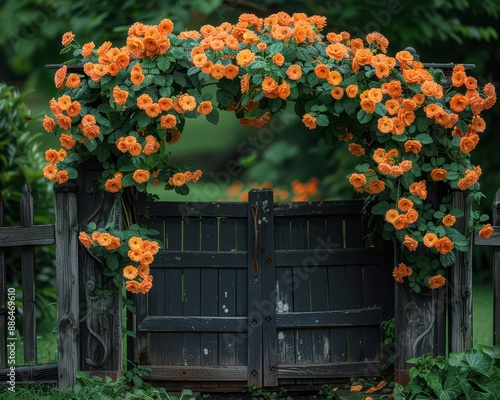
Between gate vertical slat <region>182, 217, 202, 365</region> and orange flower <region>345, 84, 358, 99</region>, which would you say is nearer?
orange flower <region>345, 84, 358, 99</region>

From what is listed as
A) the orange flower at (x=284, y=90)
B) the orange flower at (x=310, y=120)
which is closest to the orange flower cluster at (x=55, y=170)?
the orange flower at (x=284, y=90)

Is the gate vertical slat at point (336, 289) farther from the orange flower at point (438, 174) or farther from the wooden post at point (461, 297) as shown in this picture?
the orange flower at point (438, 174)

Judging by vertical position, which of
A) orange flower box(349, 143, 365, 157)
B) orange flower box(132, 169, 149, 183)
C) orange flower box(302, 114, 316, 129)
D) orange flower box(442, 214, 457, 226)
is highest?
orange flower box(302, 114, 316, 129)

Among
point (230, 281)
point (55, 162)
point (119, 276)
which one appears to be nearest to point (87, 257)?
point (119, 276)

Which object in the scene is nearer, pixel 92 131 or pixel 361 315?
pixel 92 131

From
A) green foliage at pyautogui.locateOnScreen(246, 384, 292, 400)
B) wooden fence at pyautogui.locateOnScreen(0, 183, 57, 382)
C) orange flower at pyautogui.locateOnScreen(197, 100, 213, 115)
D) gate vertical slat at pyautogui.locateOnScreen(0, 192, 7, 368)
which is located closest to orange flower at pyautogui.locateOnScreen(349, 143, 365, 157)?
orange flower at pyautogui.locateOnScreen(197, 100, 213, 115)

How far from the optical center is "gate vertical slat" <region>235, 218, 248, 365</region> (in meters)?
5.60

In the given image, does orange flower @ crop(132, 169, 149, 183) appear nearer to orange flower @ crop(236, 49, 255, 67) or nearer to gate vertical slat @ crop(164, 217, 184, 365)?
gate vertical slat @ crop(164, 217, 184, 365)

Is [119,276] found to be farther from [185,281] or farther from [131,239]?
[185,281]

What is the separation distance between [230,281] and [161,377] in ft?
2.56

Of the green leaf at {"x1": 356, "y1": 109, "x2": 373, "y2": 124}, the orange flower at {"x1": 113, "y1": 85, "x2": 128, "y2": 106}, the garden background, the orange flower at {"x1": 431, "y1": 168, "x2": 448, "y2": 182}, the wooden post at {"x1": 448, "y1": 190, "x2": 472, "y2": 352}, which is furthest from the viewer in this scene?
the garden background

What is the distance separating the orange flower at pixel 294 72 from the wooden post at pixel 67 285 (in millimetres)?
1469

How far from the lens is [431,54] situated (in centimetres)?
1071

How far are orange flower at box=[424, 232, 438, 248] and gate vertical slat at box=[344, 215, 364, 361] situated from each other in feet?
2.47
